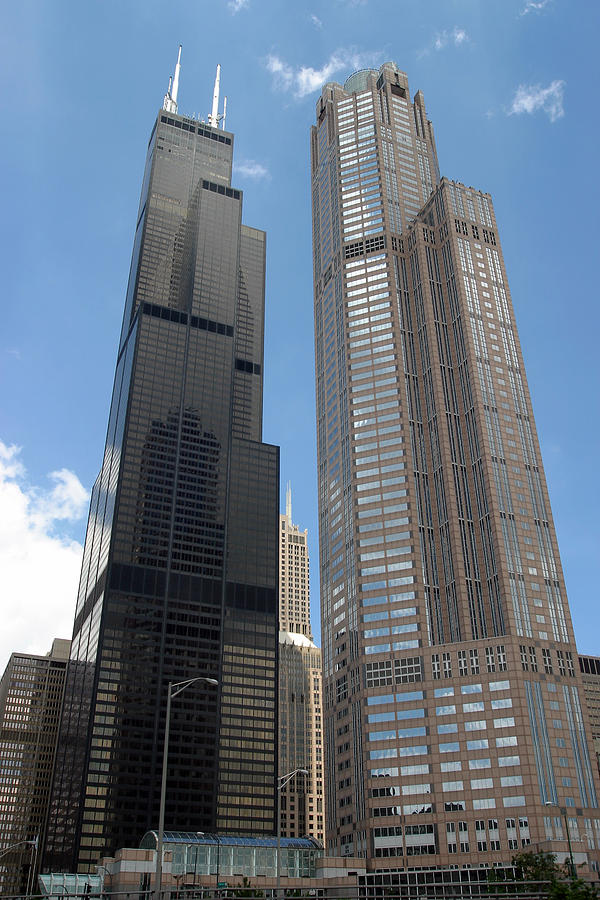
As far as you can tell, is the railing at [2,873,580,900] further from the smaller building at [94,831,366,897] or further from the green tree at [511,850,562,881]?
the smaller building at [94,831,366,897]

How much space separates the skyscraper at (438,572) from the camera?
131750mm

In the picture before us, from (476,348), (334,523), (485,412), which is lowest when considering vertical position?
(334,523)

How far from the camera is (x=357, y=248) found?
646 ft

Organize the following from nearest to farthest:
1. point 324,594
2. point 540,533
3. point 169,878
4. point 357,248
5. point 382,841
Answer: point 169,878 → point 382,841 → point 540,533 → point 324,594 → point 357,248

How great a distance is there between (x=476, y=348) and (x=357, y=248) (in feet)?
137

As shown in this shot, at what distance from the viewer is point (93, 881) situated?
110750 millimetres

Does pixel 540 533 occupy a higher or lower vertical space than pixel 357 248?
lower

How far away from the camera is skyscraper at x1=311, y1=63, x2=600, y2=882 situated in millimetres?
131750

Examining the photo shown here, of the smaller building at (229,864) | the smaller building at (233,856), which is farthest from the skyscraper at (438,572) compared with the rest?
the smaller building at (233,856)

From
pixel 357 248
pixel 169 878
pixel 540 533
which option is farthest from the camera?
pixel 357 248

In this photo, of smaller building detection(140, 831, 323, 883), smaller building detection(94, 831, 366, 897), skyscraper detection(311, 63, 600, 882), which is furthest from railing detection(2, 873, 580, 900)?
skyscraper detection(311, 63, 600, 882)

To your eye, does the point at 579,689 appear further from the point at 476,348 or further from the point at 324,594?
the point at 476,348

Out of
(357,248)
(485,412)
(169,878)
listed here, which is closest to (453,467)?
(485,412)

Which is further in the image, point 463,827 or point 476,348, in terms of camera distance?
point 476,348
